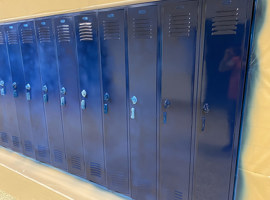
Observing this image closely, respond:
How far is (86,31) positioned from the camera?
6.64ft

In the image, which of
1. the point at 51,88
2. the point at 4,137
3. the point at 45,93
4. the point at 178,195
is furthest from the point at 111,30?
the point at 4,137

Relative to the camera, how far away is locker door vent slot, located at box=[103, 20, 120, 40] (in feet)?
6.05

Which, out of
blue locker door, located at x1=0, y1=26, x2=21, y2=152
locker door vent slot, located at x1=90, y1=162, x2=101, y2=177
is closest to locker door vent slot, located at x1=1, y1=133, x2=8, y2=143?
blue locker door, located at x1=0, y1=26, x2=21, y2=152

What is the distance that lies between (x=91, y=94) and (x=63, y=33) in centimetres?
72

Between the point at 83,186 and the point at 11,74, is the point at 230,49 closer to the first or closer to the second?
the point at 83,186

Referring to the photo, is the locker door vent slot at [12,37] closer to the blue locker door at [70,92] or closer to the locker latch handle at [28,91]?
the locker latch handle at [28,91]

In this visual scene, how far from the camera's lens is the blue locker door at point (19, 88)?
2627mm

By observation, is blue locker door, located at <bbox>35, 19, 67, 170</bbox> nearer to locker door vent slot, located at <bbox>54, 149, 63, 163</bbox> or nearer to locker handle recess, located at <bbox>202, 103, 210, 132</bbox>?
locker door vent slot, located at <bbox>54, 149, 63, 163</bbox>

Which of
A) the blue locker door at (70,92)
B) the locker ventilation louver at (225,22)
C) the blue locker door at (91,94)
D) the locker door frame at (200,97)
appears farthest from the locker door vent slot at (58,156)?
the locker ventilation louver at (225,22)

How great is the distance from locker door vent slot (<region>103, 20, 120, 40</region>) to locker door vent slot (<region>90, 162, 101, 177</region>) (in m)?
1.35

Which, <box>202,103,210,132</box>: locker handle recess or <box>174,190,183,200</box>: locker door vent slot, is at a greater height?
<box>202,103,210,132</box>: locker handle recess

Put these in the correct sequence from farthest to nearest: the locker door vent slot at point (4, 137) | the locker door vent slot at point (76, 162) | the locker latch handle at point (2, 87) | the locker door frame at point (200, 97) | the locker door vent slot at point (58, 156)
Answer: the locker door vent slot at point (4, 137) → the locker latch handle at point (2, 87) → the locker door vent slot at point (58, 156) → the locker door vent slot at point (76, 162) → the locker door frame at point (200, 97)

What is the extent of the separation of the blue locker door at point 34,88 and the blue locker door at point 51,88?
84mm

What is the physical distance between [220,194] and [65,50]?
200 cm
